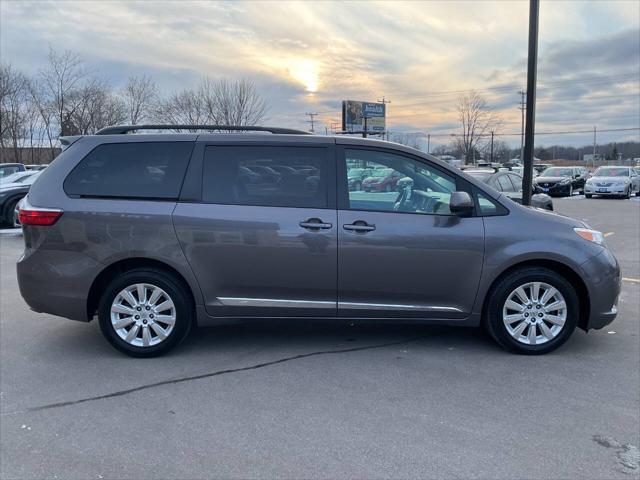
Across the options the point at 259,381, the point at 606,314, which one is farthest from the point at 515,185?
the point at 259,381

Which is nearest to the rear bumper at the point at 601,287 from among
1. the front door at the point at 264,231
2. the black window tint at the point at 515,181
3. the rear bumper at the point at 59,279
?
the front door at the point at 264,231

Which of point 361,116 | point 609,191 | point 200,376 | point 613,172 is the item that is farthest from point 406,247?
point 361,116

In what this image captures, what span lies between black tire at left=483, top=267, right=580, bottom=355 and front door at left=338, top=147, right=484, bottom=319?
21cm

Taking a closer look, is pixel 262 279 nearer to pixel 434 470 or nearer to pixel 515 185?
pixel 434 470

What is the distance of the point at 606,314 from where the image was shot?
4.46 meters

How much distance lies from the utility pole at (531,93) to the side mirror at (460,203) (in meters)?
4.09

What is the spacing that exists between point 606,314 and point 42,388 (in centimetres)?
456

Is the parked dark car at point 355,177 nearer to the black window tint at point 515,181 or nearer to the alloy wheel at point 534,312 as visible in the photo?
the alloy wheel at point 534,312

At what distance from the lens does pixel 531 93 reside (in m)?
8.15

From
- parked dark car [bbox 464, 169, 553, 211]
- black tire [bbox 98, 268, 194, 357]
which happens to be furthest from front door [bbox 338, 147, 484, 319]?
parked dark car [bbox 464, 169, 553, 211]

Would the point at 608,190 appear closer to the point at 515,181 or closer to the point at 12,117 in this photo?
the point at 515,181

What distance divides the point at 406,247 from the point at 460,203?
56 cm

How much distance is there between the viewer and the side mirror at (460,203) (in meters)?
4.21

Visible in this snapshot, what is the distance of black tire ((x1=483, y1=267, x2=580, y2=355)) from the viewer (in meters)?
4.41
